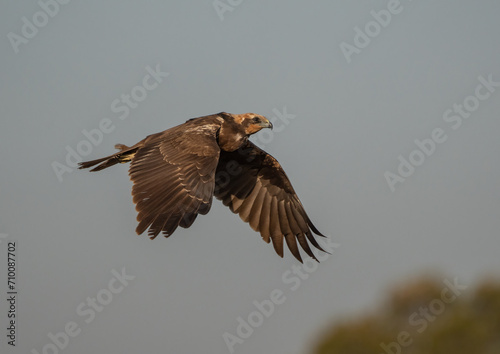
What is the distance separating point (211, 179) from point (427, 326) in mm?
20813

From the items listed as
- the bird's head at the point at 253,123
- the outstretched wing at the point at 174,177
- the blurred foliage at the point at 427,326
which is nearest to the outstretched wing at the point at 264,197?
the bird's head at the point at 253,123

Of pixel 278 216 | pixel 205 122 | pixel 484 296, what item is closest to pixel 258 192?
pixel 278 216

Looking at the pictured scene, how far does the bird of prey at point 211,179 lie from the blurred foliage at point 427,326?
15.4 meters

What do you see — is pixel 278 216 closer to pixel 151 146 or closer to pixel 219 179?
pixel 219 179

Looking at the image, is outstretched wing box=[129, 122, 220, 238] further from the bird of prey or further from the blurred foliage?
the blurred foliage

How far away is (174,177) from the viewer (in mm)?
11406

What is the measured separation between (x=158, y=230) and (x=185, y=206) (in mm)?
589

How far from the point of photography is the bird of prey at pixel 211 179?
10883 millimetres

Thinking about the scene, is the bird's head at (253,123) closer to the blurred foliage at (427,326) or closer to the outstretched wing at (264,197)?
the outstretched wing at (264,197)

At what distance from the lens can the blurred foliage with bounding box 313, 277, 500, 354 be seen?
94.1 feet

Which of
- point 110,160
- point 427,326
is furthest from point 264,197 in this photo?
point 427,326

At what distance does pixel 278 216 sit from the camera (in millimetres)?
14578

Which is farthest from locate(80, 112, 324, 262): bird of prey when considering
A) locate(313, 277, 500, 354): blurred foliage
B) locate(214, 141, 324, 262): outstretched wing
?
locate(313, 277, 500, 354): blurred foliage

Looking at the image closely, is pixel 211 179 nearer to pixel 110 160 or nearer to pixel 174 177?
pixel 174 177
